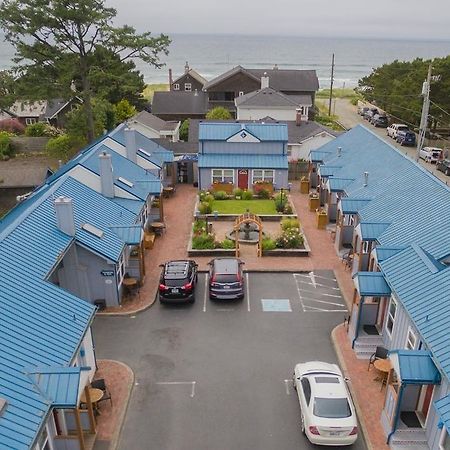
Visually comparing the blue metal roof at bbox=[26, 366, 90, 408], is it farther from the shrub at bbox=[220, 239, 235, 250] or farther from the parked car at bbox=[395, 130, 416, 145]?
the parked car at bbox=[395, 130, 416, 145]

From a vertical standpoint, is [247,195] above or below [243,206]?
above

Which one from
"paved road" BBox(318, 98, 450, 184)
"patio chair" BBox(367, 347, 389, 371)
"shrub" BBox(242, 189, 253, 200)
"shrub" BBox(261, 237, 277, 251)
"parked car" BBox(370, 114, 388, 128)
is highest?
"patio chair" BBox(367, 347, 389, 371)

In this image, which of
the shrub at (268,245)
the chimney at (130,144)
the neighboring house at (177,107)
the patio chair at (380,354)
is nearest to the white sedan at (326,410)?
the patio chair at (380,354)

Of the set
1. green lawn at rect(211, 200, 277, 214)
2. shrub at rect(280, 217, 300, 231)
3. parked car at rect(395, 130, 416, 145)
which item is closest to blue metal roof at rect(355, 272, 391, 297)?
shrub at rect(280, 217, 300, 231)

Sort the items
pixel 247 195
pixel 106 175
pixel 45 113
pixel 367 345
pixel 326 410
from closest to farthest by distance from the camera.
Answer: pixel 326 410, pixel 367 345, pixel 106 175, pixel 247 195, pixel 45 113

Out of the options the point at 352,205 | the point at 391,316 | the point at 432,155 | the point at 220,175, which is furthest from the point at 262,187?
the point at 432,155

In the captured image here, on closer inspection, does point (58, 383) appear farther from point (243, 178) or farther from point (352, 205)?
point (243, 178)
